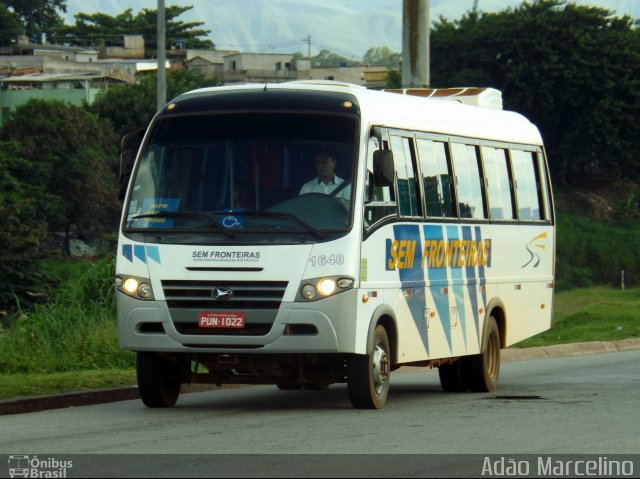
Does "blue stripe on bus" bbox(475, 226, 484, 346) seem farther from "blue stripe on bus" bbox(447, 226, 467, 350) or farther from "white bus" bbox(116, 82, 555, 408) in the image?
"white bus" bbox(116, 82, 555, 408)

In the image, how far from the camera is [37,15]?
14462 centimetres

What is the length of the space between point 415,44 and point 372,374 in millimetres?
9921

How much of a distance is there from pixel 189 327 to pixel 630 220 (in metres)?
A: 71.7

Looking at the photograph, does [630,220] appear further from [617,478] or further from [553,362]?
[617,478]

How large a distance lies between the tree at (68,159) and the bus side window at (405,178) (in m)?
70.4

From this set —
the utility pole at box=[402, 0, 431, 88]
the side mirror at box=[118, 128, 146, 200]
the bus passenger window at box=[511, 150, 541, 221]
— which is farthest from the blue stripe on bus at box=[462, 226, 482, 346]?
the utility pole at box=[402, 0, 431, 88]

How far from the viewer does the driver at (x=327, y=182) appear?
12578 mm

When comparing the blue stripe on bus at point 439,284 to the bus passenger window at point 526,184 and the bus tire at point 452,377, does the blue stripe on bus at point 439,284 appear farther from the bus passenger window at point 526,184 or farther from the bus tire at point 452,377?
the bus passenger window at point 526,184

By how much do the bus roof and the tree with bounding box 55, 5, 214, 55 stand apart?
416ft

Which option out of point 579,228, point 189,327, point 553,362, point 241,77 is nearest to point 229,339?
point 189,327

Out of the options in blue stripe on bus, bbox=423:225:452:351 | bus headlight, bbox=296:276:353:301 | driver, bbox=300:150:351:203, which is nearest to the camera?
bus headlight, bbox=296:276:353:301

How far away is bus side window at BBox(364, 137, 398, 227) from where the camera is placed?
1274 centimetres

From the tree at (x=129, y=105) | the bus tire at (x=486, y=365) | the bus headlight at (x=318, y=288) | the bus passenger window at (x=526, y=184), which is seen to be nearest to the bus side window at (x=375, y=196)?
the bus headlight at (x=318, y=288)

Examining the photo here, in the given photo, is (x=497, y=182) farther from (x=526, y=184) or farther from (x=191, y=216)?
(x=191, y=216)
